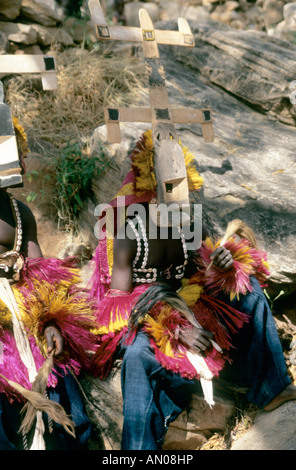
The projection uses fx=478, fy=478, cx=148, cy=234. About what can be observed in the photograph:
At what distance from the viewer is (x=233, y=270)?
8.73 ft

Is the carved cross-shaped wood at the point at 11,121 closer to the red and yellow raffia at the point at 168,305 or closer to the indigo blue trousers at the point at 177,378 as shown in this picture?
the red and yellow raffia at the point at 168,305

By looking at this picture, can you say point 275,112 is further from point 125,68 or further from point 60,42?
point 60,42

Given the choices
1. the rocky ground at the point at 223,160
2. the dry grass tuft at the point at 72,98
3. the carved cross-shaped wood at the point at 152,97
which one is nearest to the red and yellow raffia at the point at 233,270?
the rocky ground at the point at 223,160

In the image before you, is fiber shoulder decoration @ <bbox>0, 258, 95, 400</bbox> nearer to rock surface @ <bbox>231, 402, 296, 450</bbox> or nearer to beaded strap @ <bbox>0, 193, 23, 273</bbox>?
beaded strap @ <bbox>0, 193, 23, 273</bbox>

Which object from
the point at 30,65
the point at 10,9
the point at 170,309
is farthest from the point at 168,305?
the point at 10,9

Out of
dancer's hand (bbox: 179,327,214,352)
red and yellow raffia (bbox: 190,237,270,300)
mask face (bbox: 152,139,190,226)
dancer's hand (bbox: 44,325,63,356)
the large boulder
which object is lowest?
dancer's hand (bbox: 179,327,214,352)

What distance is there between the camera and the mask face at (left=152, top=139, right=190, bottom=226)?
2268 mm

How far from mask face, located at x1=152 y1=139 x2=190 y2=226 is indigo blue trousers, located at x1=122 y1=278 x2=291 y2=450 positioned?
2.23 ft

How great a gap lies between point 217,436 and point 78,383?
2.98 feet

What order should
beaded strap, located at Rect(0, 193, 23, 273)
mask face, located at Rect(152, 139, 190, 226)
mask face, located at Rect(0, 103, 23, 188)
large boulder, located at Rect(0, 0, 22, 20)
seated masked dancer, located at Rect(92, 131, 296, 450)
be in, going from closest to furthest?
mask face, located at Rect(0, 103, 23, 188) < mask face, located at Rect(152, 139, 190, 226) < seated masked dancer, located at Rect(92, 131, 296, 450) < beaded strap, located at Rect(0, 193, 23, 273) < large boulder, located at Rect(0, 0, 22, 20)

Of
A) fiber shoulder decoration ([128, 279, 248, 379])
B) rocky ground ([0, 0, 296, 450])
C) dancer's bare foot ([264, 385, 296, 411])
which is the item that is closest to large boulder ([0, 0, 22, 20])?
rocky ground ([0, 0, 296, 450])

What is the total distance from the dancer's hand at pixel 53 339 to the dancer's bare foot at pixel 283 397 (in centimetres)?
121

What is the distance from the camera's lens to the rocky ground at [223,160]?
8.91ft
